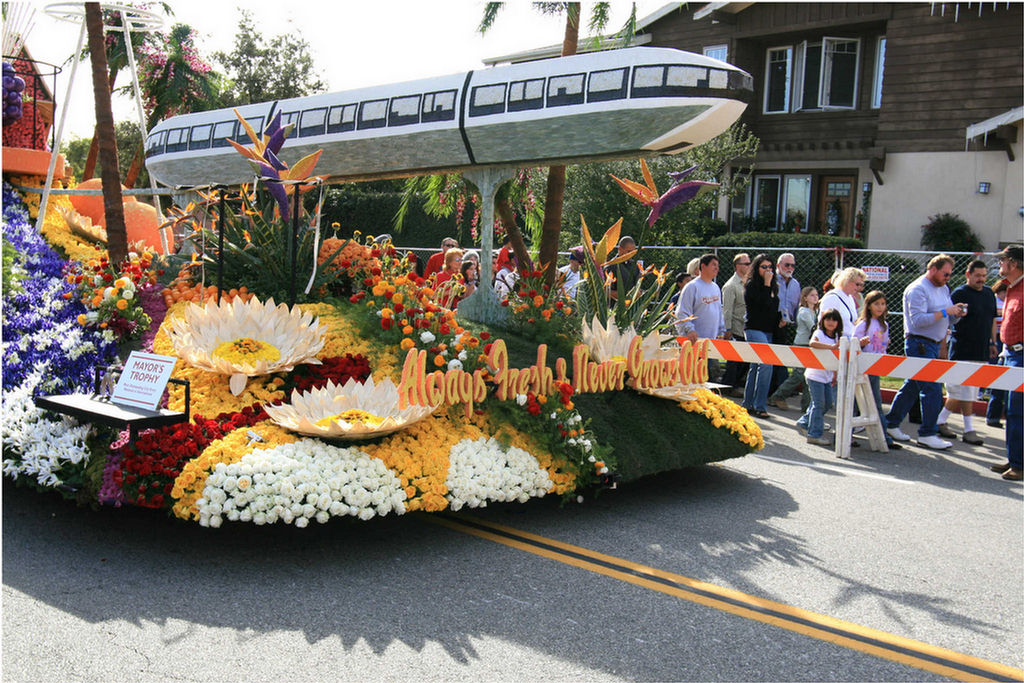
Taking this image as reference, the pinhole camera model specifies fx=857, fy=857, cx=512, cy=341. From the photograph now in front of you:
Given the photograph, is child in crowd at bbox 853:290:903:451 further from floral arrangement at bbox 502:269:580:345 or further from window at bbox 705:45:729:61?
window at bbox 705:45:729:61

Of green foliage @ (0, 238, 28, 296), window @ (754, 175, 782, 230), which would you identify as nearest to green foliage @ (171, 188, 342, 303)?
green foliage @ (0, 238, 28, 296)

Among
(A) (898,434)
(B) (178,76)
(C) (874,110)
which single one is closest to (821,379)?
(A) (898,434)

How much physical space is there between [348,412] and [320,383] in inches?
30.1

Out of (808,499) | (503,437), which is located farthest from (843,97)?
(503,437)

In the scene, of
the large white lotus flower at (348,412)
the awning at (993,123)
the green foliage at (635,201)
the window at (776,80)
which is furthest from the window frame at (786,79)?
the large white lotus flower at (348,412)

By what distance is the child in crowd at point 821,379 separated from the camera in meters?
9.37

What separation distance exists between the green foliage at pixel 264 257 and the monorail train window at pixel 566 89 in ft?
7.48

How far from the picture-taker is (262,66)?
39750mm

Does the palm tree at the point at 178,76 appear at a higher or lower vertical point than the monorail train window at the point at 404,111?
higher

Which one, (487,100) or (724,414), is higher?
(487,100)

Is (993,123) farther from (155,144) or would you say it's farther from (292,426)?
(292,426)

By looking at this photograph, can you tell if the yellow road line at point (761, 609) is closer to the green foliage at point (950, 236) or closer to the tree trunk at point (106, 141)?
the tree trunk at point (106, 141)

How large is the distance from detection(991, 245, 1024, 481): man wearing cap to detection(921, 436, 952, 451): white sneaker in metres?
0.99

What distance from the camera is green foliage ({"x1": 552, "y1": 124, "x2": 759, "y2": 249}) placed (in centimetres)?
1930
